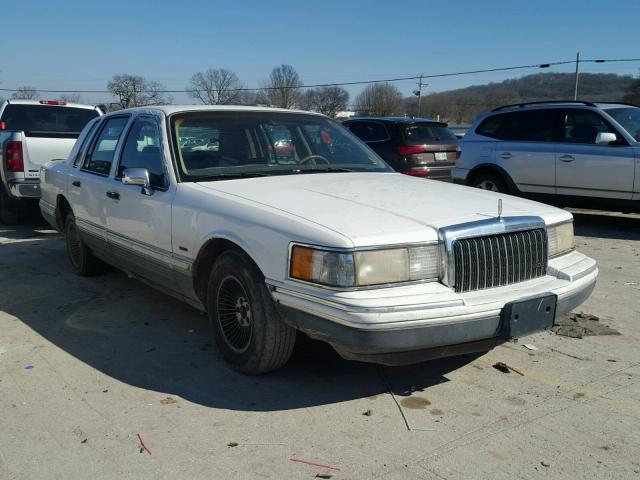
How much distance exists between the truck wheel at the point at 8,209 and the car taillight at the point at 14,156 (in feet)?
2.82

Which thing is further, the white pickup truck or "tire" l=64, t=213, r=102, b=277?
the white pickup truck

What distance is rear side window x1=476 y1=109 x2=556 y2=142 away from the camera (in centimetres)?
917

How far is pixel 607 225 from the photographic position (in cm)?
951

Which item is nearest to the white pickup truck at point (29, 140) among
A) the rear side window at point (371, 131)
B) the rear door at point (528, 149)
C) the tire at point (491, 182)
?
the rear side window at point (371, 131)

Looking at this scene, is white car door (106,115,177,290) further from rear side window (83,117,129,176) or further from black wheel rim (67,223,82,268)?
black wheel rim (67,223,82,268)

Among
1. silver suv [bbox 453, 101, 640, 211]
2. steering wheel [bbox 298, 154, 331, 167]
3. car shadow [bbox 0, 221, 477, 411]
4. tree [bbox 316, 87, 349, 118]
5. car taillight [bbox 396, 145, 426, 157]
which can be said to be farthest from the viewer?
tree [bbox 316, 87, 349, 118]

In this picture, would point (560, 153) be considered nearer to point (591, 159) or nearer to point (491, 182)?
point (591, 159)

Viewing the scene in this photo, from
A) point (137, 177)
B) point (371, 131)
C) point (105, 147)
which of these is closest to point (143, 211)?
point (137, 177)

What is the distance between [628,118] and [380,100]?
2244 inches

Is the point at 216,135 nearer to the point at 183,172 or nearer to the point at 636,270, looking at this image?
the point at 183,172

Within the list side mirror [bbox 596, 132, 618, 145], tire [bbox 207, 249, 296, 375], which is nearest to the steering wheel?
tire [bbox 207, 249, 296, 375]

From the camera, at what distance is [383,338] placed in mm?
2918

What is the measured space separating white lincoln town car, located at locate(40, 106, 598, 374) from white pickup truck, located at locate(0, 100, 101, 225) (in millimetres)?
4441

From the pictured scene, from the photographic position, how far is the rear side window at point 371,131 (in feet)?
35.0
